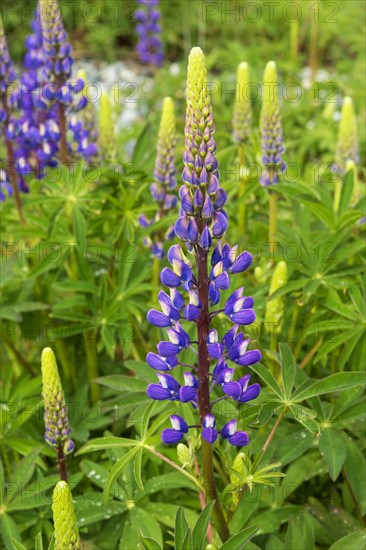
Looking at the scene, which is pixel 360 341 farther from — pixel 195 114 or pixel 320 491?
pixel 195 114

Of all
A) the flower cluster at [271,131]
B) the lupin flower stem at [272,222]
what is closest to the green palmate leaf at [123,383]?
the lupin flower stem at [272,222]

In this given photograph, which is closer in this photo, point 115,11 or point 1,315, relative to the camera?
point 1,315

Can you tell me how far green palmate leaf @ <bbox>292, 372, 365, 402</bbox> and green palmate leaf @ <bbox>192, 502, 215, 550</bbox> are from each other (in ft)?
1.56

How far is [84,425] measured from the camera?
3109 millimetres

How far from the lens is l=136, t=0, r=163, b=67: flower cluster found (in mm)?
6383

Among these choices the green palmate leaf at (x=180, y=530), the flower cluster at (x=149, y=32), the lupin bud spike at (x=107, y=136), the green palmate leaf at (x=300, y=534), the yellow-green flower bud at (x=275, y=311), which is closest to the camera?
the green palmate leaf at (x=180, y=530)

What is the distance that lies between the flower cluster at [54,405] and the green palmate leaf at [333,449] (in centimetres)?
85

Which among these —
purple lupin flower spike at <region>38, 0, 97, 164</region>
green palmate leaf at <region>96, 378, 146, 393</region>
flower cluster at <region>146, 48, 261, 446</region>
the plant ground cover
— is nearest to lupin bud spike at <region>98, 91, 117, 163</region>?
the plant ground cover

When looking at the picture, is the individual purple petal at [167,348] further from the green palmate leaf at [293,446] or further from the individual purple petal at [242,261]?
the green palmate leaf at [293,446]

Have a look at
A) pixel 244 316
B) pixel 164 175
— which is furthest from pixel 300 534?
pixel 164 175

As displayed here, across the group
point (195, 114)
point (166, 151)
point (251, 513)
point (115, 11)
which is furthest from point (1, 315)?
point (115, 11)

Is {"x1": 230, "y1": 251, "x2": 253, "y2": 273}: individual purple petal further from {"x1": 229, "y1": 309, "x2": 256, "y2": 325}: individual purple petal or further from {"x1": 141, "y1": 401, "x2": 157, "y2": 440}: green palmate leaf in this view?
{"x1": 141, "y1": 401, "x2": 157, "y2": 440}: green palmate leaf

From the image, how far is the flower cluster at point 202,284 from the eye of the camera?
1.89 meters

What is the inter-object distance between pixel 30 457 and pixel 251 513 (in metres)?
0.87
